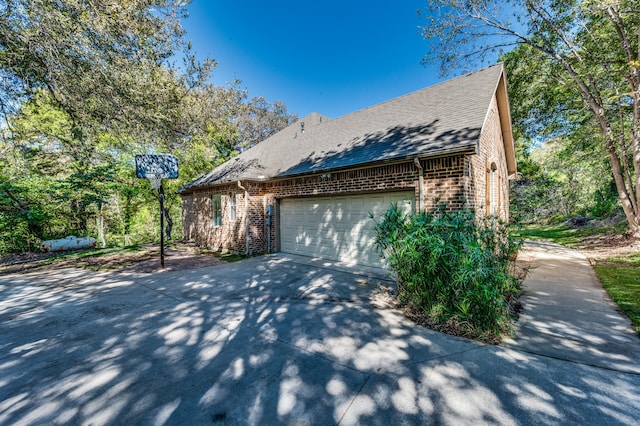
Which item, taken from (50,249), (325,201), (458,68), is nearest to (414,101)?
(458,68)

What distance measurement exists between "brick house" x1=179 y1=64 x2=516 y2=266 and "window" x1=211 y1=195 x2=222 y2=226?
5 cm

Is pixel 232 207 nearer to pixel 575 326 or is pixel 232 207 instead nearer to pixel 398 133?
pixel 398 133

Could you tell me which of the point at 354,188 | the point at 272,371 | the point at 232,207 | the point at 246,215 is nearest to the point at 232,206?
the point at 232,207

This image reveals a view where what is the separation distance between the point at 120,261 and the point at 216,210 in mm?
A: 4142

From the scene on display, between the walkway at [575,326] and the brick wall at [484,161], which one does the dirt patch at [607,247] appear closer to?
the walkway at [575,326]

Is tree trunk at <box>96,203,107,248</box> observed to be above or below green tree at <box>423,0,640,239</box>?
below

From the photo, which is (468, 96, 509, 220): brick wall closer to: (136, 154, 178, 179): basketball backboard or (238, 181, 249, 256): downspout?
(238, 181, 249, 256): downspout

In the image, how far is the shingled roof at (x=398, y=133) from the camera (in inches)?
233

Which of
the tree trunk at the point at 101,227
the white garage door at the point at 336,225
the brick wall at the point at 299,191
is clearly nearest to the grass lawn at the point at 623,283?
the brick wall at the point at 299,191

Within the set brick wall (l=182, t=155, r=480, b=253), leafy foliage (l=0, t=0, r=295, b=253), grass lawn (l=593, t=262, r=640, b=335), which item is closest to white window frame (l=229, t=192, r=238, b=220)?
brick wall (l=182, t=155, r=480, b=253)

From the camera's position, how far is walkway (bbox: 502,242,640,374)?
9.97 feet

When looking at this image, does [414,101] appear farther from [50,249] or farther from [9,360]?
[50,249]

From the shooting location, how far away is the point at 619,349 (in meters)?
3.15

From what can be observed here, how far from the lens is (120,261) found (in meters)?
8.84
